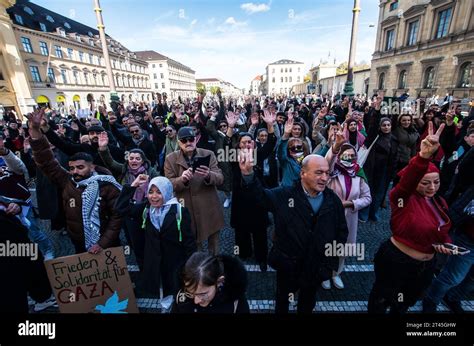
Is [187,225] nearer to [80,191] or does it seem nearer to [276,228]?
[276,228]

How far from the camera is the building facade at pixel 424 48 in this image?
21.1 metres

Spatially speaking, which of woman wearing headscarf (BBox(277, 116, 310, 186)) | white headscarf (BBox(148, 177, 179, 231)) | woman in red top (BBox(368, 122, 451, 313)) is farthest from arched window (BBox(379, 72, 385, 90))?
white headscarf (BBox(148, 177, 179, 231))

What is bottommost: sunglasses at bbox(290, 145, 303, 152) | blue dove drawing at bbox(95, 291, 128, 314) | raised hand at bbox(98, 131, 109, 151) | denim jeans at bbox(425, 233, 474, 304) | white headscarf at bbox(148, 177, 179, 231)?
blue dove drawing at bbox(95, 291, 128, 314)

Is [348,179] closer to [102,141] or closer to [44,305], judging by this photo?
[102,141]

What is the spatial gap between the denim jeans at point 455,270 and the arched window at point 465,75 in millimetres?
26416

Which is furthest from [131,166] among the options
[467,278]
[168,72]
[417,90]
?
[168,72]

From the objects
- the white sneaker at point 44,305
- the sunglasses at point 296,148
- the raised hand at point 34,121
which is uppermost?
the raised hand at point 34,121

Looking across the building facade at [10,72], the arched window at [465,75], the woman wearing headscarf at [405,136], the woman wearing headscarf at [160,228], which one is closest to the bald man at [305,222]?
the woman wearing headscarf at [160,228]

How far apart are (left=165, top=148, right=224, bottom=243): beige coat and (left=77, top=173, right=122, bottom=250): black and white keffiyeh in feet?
2.84

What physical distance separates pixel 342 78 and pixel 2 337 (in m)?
50.2

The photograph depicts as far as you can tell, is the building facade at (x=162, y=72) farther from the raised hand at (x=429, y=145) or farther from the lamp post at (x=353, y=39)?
the raised hand at (x=429, y=145)

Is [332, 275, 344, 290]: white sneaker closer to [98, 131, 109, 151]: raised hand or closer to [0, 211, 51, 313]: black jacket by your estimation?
[0, 211, 51, 313]: black jacket

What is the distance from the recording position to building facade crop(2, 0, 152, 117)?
31862mm

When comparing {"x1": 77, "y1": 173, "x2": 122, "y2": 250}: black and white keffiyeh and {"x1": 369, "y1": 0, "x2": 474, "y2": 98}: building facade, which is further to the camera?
{"x1": 369, "y1": 0, "x2": 474, "y2": 98}: building facade
